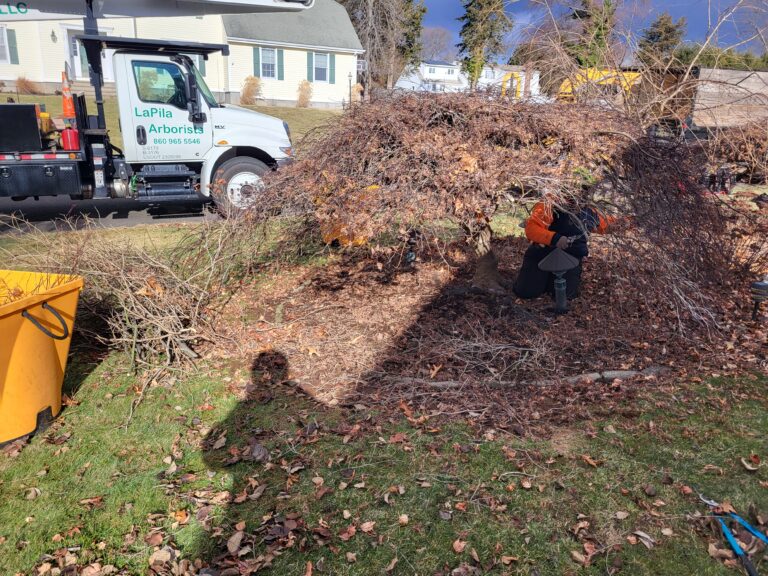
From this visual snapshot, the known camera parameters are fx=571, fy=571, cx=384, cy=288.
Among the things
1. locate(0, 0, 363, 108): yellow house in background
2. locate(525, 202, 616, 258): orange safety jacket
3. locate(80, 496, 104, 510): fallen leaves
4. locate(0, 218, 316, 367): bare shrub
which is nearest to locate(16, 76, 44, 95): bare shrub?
locate(0, 0, 363, 108): yellow house in background

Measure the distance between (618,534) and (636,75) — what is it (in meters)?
6.88

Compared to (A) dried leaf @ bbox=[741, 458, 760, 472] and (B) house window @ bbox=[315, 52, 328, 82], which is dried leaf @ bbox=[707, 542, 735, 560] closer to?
(A) dried leaf @ bbox=[741, 458, 760, 472]

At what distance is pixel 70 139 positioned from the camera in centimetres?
874

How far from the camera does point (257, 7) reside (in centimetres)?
930

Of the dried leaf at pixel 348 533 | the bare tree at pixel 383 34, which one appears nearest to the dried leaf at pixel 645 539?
the dried leaf at pixel 348 533

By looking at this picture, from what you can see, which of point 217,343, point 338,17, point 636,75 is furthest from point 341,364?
point 338,17

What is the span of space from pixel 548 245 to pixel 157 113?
6.66 meters

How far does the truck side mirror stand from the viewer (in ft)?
29.9

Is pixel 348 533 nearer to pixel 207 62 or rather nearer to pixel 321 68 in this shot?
pixel 207 62

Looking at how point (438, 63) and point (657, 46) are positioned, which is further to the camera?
point (438, 63)

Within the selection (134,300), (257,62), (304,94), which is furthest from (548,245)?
(257,62)

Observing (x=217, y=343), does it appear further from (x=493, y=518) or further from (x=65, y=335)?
(x=493, y=518)

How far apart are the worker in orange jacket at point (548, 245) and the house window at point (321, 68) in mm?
26248

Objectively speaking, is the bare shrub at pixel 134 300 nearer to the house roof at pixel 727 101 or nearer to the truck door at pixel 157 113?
the truck door at pixel 157 113
